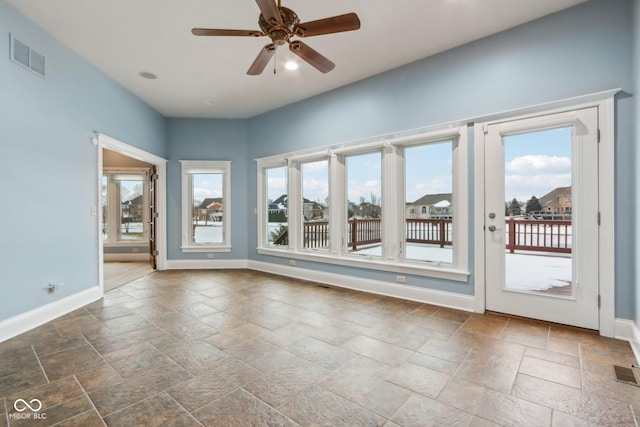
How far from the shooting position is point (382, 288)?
13.4ft

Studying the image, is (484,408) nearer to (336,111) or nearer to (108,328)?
(108,328)

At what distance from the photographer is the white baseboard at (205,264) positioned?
596cm

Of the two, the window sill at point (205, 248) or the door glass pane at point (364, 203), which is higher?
the door glass pane at point (364, 203)

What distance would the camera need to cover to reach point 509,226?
10.6 feet

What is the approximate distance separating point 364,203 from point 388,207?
48cm

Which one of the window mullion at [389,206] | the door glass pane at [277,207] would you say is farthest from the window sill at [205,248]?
the window mullion at [389,206]

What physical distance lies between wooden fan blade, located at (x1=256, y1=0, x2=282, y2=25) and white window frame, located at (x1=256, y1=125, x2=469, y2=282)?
228 centimetres

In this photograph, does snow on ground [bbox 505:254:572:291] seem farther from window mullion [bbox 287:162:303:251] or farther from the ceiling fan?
window mullion [bbox 287:162:303:251]

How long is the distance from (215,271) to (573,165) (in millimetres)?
5530

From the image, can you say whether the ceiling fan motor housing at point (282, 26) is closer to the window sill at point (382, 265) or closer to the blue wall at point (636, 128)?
the blue wall at point (636, 128)

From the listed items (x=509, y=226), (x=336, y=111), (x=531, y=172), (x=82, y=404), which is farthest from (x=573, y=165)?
(x=82, y=404)

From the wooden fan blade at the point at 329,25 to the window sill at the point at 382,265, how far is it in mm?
2768

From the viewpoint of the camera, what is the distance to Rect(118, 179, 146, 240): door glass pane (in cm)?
756

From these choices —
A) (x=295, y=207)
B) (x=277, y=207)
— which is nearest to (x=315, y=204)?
(x=295, y=207)
